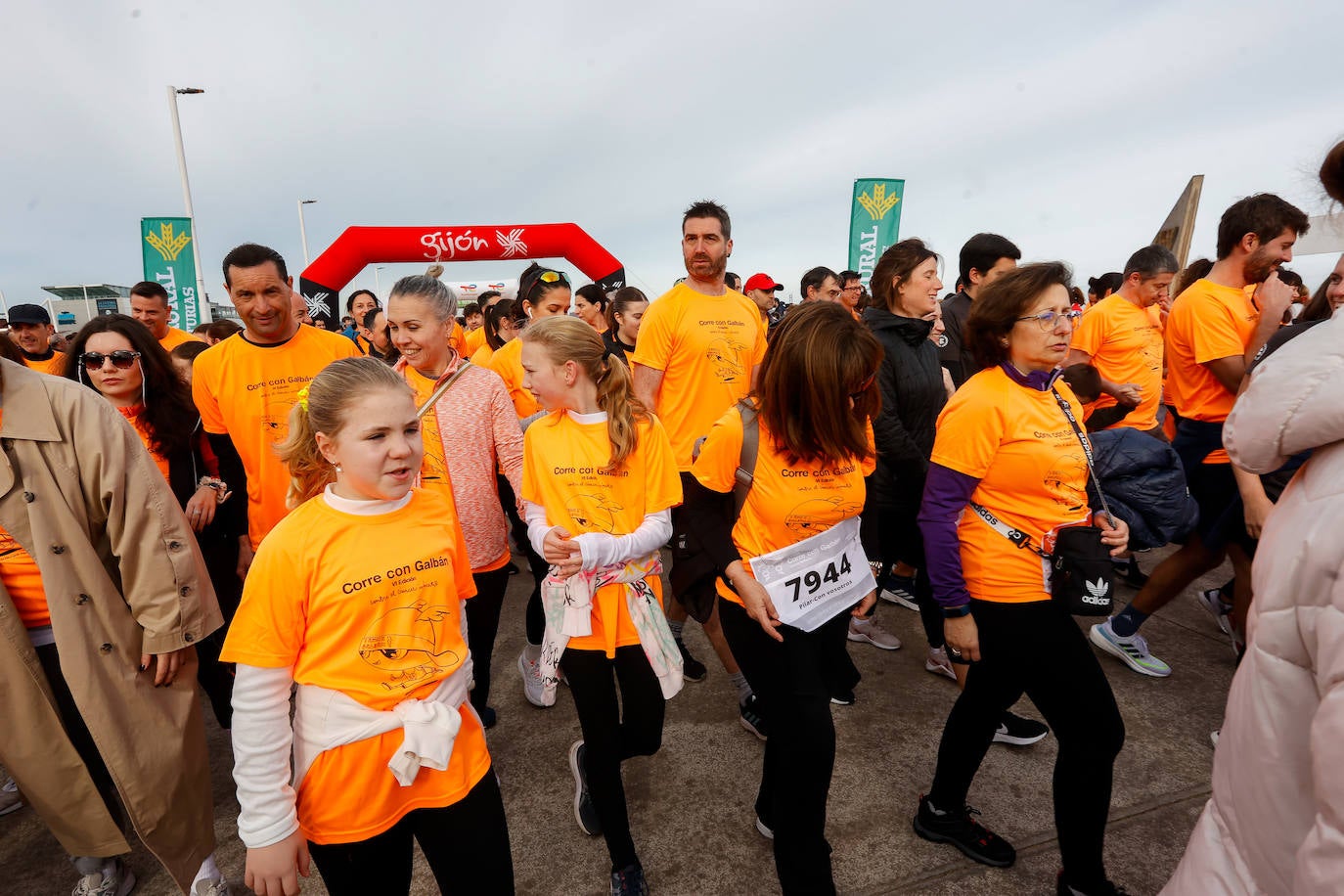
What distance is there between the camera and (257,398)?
2.85m

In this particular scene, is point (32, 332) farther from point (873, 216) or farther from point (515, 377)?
point (873, 216)

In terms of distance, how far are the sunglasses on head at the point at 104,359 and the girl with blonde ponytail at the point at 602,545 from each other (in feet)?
6.26

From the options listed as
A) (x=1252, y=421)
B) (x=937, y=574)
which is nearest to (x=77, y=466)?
(x=937, y=574)

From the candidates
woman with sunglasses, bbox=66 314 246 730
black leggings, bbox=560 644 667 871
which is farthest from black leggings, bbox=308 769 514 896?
woman with sunglasses, bbox=66 314 246 730

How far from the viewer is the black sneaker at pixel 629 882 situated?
2160 millimetres

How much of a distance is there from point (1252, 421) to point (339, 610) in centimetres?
181

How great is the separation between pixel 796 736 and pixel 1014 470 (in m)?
1.11

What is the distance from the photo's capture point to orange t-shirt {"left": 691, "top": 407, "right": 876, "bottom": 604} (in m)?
2.04

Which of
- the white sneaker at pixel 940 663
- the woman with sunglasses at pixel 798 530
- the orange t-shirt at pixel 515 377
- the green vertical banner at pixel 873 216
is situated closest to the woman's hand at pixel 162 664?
the woman with sunglasses at pixel 798 530

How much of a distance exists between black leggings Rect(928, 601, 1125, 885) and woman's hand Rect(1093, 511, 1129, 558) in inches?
11.7

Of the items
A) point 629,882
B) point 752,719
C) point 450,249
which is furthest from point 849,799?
point 450,249

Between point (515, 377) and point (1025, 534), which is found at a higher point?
point (515, 377)

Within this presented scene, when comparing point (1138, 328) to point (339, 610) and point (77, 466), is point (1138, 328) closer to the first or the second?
point (339, 610)

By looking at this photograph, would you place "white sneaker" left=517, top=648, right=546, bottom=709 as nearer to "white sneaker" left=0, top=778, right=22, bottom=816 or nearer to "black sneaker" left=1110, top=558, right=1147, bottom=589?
"white sneaker" left=0, top=778, right=22, bottom=816
